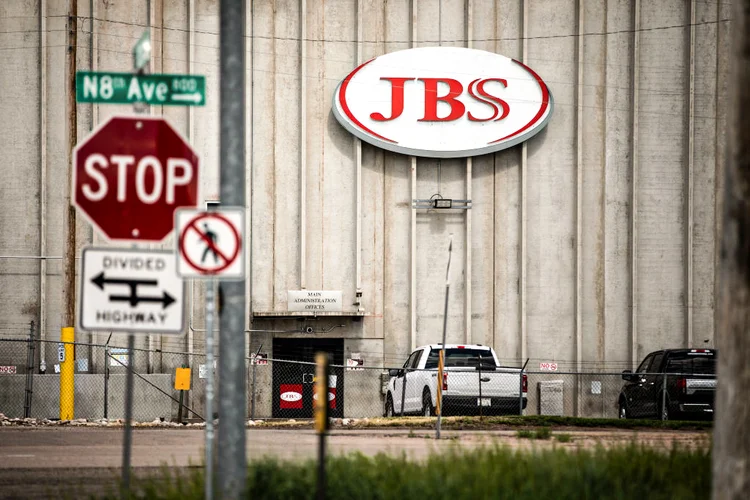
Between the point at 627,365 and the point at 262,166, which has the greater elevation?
the point at 262,166

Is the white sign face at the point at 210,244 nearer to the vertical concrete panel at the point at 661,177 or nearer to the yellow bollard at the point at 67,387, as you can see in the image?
the yellow bollard at the point at 67,387

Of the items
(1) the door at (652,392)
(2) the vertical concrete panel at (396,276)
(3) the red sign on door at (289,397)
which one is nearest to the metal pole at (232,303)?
(1) the door at (652,392)

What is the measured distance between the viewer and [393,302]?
112 ft

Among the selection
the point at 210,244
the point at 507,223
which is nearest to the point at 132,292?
the point at 210,244

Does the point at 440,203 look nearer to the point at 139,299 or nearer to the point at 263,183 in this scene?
the point at 263,183

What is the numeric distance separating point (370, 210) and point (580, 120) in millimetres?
6542

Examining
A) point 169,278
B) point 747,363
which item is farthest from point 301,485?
point 747,363

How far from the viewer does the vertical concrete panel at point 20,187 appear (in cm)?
3247

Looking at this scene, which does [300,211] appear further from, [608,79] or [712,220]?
[712,220]

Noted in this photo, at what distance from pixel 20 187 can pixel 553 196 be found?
584 inches

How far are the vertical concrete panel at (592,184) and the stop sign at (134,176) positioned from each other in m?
25.1

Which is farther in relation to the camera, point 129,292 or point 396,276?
point 396,276

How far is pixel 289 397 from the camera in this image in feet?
108

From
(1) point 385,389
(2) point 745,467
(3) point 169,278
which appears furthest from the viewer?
(1) point 385,389
